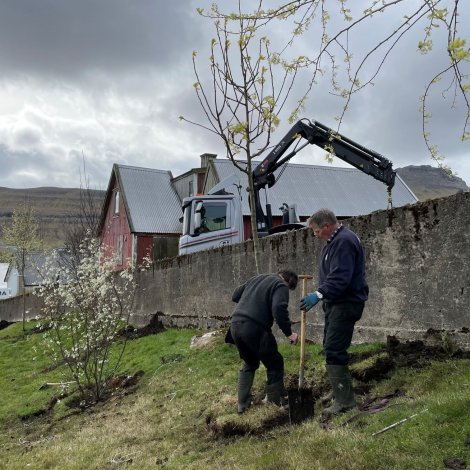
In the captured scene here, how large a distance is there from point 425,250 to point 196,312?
808 centimetres

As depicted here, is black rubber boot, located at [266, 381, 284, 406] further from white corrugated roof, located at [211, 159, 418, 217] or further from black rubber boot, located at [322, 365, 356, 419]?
white corrugated roof, located at [211, 159, 418, 217]

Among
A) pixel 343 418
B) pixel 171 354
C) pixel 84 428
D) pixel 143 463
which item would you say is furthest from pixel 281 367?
pixel 171 354

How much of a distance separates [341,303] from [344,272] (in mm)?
351

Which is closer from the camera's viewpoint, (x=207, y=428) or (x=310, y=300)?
(x=310, y=300)

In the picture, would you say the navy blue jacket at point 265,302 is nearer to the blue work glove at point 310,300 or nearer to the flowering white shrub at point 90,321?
the blue work glove at point 310,300

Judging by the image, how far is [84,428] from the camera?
8.20 metres

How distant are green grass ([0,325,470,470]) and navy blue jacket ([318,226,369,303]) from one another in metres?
1.15

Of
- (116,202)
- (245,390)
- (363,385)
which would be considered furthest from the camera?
(116,202)

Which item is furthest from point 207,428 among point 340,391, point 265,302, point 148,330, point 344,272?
point 148,330

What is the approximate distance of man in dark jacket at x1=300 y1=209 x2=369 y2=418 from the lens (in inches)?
217

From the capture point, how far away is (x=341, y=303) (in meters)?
5.65

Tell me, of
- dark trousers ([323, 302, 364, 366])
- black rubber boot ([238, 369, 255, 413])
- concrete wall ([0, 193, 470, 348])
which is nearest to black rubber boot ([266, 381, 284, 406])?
black rubber boot ([238, 369, 255, 413])

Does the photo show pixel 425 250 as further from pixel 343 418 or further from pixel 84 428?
pixel 84 428

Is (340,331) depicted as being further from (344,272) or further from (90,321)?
(90,321)
